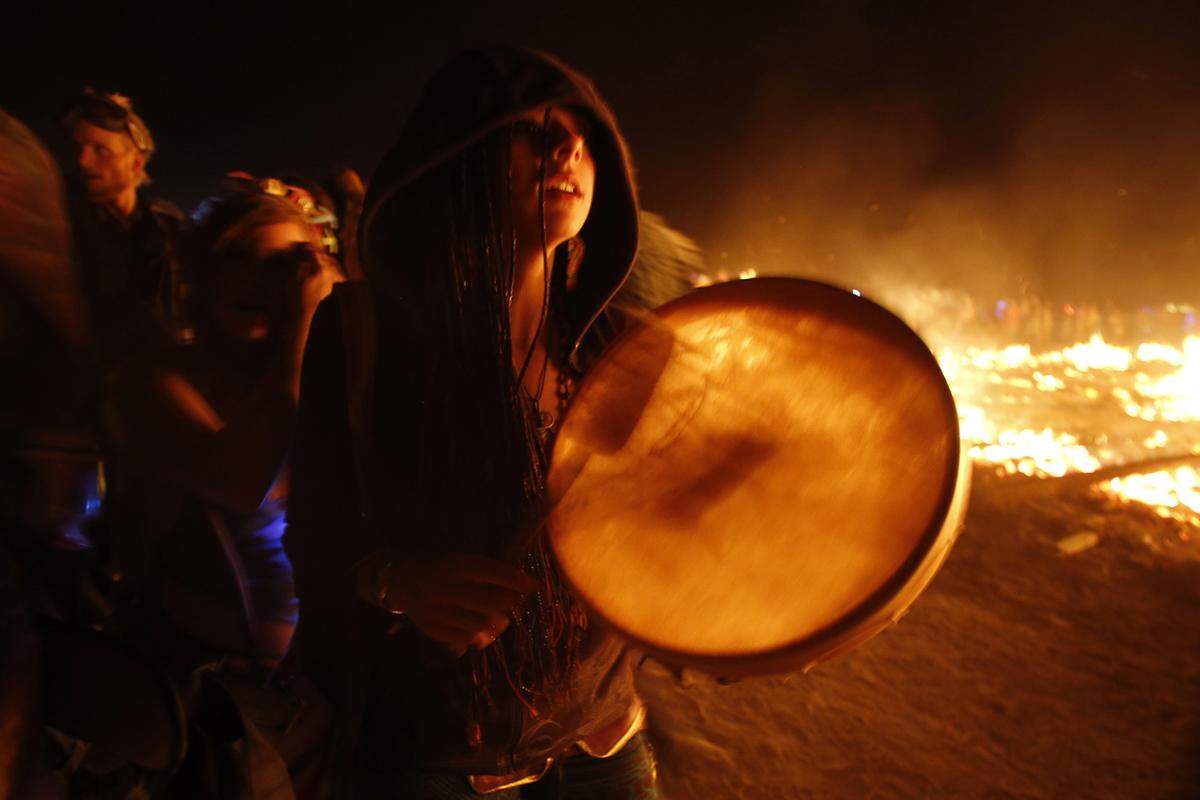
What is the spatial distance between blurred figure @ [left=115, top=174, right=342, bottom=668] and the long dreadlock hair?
2.08ft

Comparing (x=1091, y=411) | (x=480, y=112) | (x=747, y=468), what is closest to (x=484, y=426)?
(x=747, y=468)

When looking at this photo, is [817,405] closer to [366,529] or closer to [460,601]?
[460,601]

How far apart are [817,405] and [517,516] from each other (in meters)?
0.56

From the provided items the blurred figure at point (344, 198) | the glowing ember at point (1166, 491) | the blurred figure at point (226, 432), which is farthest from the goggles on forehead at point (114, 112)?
the glowing ember at point (1166, 491)

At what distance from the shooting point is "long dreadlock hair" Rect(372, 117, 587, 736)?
3.74ft

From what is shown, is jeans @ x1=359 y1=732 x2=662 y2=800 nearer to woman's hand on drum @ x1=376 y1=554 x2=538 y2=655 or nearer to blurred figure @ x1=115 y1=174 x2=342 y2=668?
woman's hand on drum @ x1=376 y1=554 x2=538 y2=655

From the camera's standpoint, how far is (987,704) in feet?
9.77

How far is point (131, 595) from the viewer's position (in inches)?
60.3

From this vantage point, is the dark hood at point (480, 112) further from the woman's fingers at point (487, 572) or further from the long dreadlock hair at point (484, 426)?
the woman's fingers at point (487, 572)

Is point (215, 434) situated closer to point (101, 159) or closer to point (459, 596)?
point (459, 596)

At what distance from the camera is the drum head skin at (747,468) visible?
0.95 metres

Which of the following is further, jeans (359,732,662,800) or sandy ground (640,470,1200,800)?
sandy ground (640,470,1200,800)

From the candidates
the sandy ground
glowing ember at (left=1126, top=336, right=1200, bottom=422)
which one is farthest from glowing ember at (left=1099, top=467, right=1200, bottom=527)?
glowing ember at (left=1126, top=336, right=1200, bottom=422)

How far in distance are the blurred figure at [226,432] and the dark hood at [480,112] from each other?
22.0 inches
